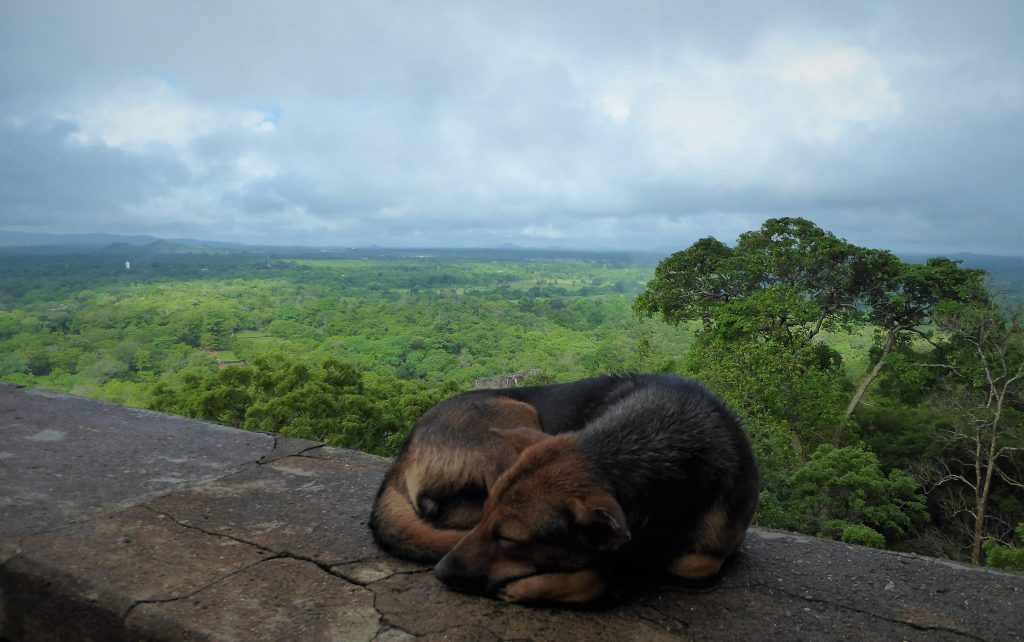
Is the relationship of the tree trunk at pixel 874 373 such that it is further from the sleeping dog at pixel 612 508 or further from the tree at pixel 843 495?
the sleeping dog at pixel 612 508

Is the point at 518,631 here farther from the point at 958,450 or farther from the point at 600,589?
the point at 958,450

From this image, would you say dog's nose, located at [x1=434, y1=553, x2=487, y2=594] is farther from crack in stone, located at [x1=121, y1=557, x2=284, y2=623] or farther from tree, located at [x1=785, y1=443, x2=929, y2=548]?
tree, located at [x1=785, y1=443, x2=929, y2=548]

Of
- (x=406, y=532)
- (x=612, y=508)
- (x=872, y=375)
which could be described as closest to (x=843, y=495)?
(x=872, y=375)

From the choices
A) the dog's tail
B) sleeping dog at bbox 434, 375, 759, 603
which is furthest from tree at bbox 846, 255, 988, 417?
the dog's tail

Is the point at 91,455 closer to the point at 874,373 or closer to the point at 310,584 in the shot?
the point at 310,584

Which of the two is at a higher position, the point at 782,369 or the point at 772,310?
the point at 772,310

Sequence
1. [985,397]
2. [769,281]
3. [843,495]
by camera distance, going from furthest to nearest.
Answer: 1. [769,281]
2. [985,397]
3. [843,495]

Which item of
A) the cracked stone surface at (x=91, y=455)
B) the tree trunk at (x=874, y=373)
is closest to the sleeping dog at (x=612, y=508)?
the cracked stone surface at (x=91, y=455)
